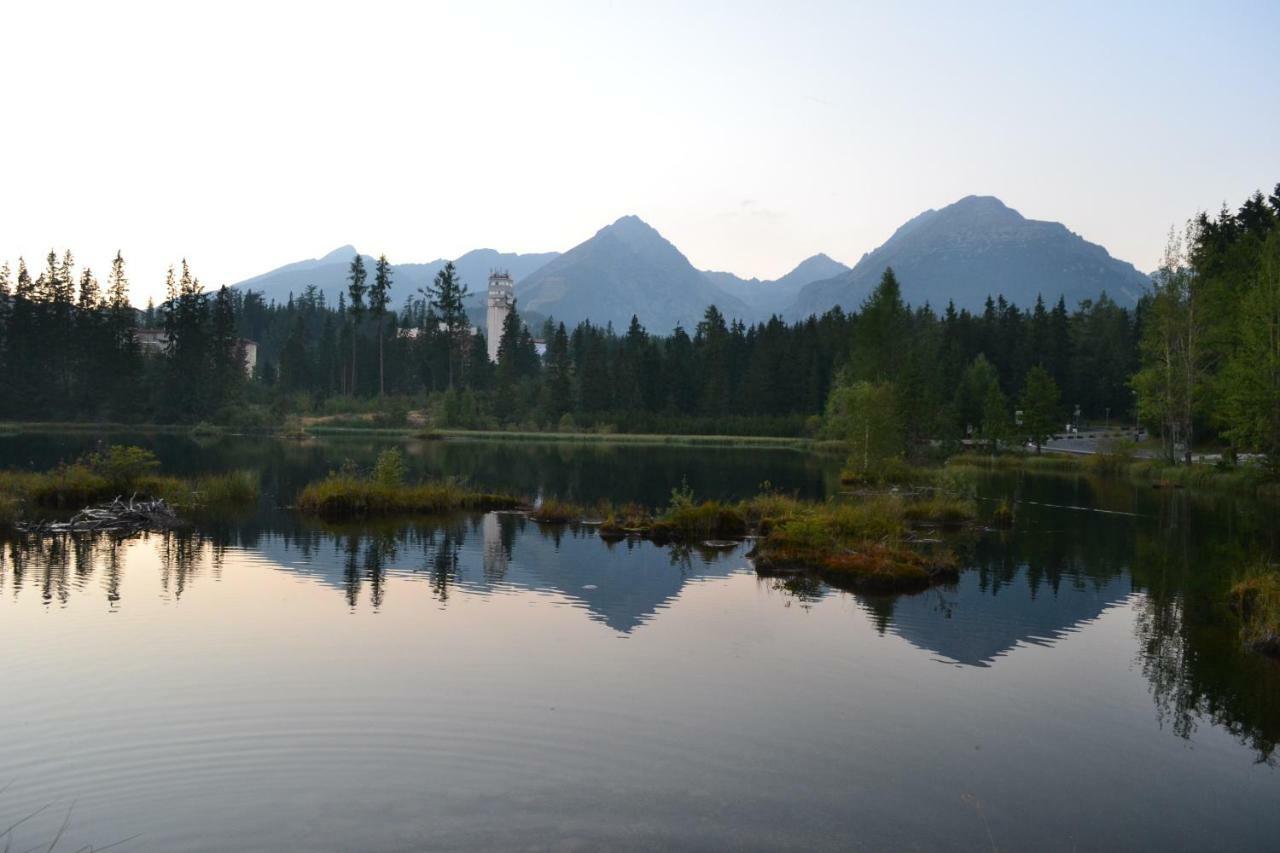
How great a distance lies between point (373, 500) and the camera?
36625mm

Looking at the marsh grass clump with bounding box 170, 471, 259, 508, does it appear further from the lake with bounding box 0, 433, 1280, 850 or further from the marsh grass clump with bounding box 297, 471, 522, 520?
the lake with bounding box 0, 433, 1280, 850

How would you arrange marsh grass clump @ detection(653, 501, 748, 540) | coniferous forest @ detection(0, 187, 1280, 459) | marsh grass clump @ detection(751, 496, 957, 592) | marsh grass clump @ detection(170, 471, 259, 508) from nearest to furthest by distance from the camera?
marsh grass clump @ detection(751, 496, 957, 592), marsh grass clump @ detection(653, 501, 748, 540), marsh grass clump @ detection(170, 471, 259, 508), coniferous forest @ detection(0, 187, 1280, 459)

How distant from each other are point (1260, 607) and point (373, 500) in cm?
2916

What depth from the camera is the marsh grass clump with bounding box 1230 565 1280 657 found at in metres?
18.4

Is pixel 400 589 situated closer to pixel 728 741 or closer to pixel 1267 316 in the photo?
pixel 728 741

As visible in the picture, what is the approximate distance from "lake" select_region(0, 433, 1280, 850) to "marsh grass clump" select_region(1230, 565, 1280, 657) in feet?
1.61

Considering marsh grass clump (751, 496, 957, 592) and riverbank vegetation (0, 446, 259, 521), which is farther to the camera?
riverbank vegetation (0, 446, 259, 521)

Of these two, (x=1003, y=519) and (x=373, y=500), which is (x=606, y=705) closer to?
(x=373, y=500)

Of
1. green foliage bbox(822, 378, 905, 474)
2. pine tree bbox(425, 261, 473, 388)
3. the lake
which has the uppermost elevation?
pine tree bbox(425, 261, 473, 388)

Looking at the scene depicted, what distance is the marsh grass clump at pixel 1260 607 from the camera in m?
18.4

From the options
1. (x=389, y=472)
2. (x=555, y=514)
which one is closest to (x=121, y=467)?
(x=389, y=472)

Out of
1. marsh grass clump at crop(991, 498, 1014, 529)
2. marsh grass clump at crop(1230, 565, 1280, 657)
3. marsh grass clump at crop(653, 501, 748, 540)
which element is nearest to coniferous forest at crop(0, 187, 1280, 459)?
marsh grass clump at crop(991, 498, 1014, 529)

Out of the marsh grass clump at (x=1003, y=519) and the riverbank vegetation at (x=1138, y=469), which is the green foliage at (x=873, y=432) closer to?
the riverbank vegetation at (x=1138, y=469)

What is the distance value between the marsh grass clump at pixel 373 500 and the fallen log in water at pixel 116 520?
5.19 metres
